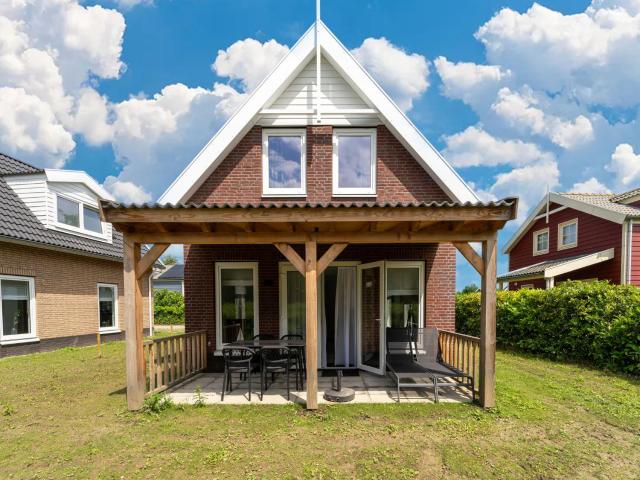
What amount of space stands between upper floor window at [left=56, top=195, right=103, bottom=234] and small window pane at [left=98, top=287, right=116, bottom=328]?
235 centimetres

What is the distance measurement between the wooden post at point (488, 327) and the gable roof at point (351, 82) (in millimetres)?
2418

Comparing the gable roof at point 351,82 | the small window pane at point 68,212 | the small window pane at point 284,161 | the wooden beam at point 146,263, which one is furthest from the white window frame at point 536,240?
the small window pane at point 68,212

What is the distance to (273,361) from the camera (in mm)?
5879

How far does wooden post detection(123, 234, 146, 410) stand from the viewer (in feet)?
16.9

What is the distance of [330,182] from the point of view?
7816 mm

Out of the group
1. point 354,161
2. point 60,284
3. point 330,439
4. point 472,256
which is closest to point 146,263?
point 330,439

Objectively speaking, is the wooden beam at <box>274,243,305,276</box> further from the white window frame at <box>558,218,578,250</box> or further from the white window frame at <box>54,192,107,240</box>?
the white window frame at <box>558,218,578,250</box>

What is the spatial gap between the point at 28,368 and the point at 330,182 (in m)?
8.65

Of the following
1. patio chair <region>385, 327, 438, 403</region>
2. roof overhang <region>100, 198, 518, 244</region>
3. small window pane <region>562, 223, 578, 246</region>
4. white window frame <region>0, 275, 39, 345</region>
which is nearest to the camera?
roof overhang <region>100, 198, 518, 244</region>

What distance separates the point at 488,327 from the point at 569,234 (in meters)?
13.9

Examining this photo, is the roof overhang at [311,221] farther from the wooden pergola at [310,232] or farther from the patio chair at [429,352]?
the patio chair at [429,352]

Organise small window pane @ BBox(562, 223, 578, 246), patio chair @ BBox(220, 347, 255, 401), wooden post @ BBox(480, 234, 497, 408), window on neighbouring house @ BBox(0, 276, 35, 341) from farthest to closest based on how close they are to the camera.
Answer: small window pane @ BBox(562, 223, 578, 246)
window on neighbouring house @ BBox(0, 276, 35, 341)
patio chair @ BBox(220, 347, 255, 401)
wooden post @ BBox(480, 234, 497, 408)

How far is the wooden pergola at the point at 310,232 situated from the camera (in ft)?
15.9

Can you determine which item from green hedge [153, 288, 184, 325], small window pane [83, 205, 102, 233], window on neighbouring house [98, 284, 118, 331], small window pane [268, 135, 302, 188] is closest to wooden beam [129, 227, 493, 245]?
small window pane [268, 135, 302, 188]
